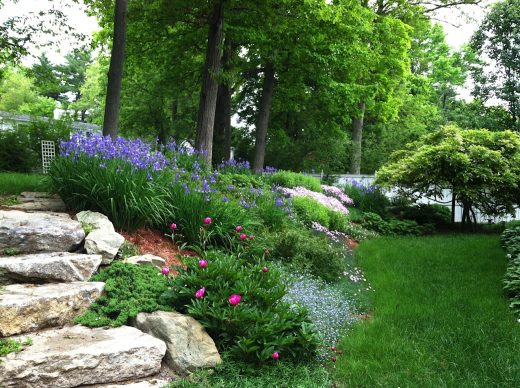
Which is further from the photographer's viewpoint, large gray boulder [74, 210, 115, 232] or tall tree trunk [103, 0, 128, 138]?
tall tree trunk [103, 0, 128, 138]

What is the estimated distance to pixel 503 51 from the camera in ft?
46.5

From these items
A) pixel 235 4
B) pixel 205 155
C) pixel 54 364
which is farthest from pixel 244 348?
pixel 235 4

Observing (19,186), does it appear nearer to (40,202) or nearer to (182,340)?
(40,202)

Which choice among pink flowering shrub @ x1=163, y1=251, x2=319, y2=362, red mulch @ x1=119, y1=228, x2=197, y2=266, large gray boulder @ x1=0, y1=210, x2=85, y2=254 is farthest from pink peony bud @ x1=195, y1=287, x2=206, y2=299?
large gray boulder @ x1=0, y1=210, x2=85, y2=254

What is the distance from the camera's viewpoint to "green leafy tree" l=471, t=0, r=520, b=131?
13896 millimetres

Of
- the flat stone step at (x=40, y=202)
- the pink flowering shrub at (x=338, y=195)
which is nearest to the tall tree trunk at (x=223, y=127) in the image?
the pink flowering shrub at (x=338, y=195)

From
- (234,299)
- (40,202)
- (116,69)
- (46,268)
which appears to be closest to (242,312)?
(234,299)

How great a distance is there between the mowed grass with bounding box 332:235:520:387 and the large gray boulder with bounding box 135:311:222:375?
94 cm

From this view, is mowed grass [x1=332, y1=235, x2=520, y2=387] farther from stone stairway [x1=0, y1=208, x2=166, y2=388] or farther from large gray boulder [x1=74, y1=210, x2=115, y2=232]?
large gray boulder [x1=74, y1=210, x2=115, y2=232]

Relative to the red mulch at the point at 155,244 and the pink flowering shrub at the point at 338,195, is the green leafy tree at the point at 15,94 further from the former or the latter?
the red mulch at the point at 155,244

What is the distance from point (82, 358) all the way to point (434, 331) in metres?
2.91

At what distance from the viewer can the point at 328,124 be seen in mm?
17391

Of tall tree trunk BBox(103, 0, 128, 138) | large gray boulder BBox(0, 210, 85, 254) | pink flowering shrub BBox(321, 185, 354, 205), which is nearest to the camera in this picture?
large gray boulder BBox(0, 210, 85, 254)

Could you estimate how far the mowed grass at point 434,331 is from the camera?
321 cm
